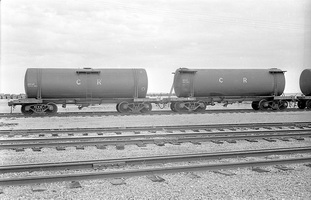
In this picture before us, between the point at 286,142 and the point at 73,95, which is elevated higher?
the point at 73,95

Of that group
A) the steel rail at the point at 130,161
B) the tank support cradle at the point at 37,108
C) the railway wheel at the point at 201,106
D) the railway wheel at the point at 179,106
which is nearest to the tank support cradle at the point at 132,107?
the railway wheel at the point at 179,106

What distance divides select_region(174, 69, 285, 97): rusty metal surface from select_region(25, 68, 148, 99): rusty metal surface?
3.14 m

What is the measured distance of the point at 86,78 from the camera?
22.3m

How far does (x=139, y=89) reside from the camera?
23.0m

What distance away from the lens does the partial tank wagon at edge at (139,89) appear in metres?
21.6

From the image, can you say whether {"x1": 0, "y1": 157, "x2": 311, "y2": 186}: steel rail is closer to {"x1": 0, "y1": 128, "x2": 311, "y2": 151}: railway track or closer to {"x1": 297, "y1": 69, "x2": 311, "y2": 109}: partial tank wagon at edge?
→ {"x1": 0, "y1": 128, "x2": 311, "y2": 151}: railway track

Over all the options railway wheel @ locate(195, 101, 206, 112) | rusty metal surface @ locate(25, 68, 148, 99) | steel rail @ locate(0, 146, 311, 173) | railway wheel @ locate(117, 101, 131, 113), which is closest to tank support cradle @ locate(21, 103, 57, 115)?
rusty metal surface @ locate(25, 68, 148, 99)

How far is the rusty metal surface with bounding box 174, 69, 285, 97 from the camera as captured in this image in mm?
24531

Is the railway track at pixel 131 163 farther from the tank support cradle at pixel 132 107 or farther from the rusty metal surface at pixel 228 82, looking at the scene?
the rusty metal surface at pixel 228 82

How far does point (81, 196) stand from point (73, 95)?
16953 millimetres

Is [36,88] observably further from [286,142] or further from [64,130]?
[286,142]

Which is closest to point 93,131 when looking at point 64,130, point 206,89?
point 64,130

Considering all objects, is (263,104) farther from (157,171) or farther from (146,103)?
(157,171)

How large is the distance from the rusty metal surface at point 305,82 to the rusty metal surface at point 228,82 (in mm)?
3422
